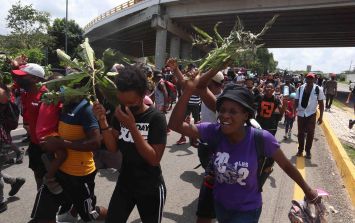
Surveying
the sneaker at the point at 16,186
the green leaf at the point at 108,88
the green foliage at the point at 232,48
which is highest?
the green foliage at the point at 232,48

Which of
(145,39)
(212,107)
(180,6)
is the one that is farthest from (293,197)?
(145,39)

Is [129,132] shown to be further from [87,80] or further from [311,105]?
[311,105]

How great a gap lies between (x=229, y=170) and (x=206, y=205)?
2.81 ft

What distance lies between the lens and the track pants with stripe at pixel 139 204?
294cm

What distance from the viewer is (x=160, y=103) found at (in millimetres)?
11273

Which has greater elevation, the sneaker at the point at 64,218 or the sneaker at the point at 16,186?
the sneaker at the point at 64,218

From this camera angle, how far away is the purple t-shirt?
2.66 metres

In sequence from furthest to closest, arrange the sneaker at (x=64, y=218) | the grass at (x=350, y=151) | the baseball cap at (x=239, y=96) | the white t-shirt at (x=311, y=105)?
the white t-shirt at (x=311, y=105) → the grass at (x=350, y=151) → the sneaker at (x=64, y=218) → the baseball cap at (x=239, y=96)

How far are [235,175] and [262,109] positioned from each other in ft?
15.5

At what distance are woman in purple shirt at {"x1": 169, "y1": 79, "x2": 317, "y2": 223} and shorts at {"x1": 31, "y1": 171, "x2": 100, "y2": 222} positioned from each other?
3.88 ft

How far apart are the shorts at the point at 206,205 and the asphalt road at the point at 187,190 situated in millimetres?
1311

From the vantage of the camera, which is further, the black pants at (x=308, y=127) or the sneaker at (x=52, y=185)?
the black pants at (x=308, y=127)

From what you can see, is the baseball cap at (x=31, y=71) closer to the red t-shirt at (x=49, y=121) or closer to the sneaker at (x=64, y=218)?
the red t-shirt at (x=49, y=121)

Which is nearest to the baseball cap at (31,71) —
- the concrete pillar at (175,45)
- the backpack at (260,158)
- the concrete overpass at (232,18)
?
the backpack at (260,158)
